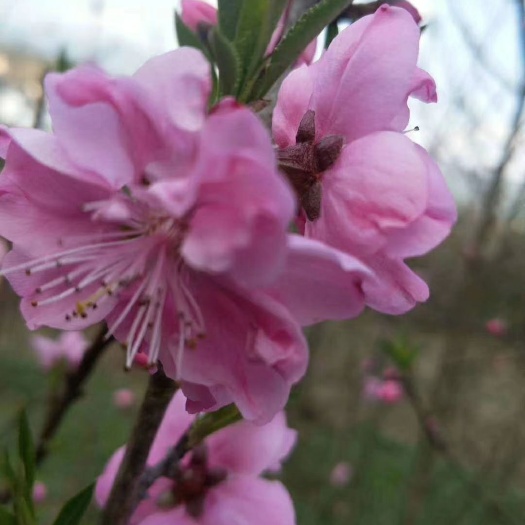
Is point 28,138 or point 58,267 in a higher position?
point 28,138

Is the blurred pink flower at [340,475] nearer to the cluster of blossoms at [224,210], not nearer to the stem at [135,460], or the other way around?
the stem at [135,460]

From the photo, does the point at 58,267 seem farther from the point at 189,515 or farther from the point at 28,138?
the point at 189,515

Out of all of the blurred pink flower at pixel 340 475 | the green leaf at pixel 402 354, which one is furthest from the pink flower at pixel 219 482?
the blurred pink flower at pixel 340 475

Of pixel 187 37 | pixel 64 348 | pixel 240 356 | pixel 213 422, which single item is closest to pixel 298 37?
pixel 187 37

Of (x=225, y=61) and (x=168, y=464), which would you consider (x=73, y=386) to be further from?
(x=225, y=61)

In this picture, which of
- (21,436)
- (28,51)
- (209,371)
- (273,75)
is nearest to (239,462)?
(21,436)

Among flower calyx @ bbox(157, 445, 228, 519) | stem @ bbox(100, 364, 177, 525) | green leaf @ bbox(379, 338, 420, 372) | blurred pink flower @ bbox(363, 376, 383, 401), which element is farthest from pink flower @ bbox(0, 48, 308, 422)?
blurred pink flower @ bbox(363, 376, 383, 401)

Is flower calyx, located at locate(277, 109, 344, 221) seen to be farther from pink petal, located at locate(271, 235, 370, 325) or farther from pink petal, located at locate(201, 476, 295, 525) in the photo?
pink petal, located at locate(201, 476, 295, 525)
